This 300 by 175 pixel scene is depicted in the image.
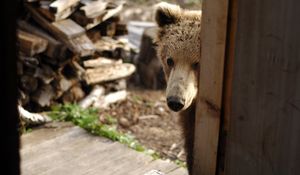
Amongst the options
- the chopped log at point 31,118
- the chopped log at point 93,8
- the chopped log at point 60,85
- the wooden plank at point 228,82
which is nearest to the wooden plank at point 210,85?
the wooden plank at point 228,82

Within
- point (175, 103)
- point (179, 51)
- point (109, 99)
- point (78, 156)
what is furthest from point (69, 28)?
point (175, 103)

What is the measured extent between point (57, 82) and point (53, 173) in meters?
1.93

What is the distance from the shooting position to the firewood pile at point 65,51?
5254 millimetres

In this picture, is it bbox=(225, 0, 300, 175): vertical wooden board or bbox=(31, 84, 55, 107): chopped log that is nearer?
bbox=(225, 0, 300, 175): vertical wooden board

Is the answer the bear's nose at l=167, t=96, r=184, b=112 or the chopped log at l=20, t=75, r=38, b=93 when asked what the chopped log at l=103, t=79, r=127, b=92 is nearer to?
the chopped log at l=20, t=75, r=38, b=93

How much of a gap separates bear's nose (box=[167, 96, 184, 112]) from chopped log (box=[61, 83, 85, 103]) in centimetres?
299

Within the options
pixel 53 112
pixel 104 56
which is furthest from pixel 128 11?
pixel 53 112

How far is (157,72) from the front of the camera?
789 centimetres

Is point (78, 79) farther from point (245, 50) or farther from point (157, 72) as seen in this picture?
point (245, 50)

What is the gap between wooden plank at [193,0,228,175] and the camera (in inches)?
91.5

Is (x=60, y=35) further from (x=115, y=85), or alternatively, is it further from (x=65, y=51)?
(x=115, y=85)

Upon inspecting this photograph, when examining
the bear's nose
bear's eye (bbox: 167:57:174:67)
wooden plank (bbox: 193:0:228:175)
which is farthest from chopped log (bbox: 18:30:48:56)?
wooden plank (bbox: 193:0:228:175)

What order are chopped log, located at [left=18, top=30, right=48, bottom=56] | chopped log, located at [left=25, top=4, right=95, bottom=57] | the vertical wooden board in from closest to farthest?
the vertical wooden board < chopped log, located at [left=18, top=30, right=48, bottom=56] < chopped log, located at [left=25, top=4, right=95, bottom=57]

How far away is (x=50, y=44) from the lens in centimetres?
532
